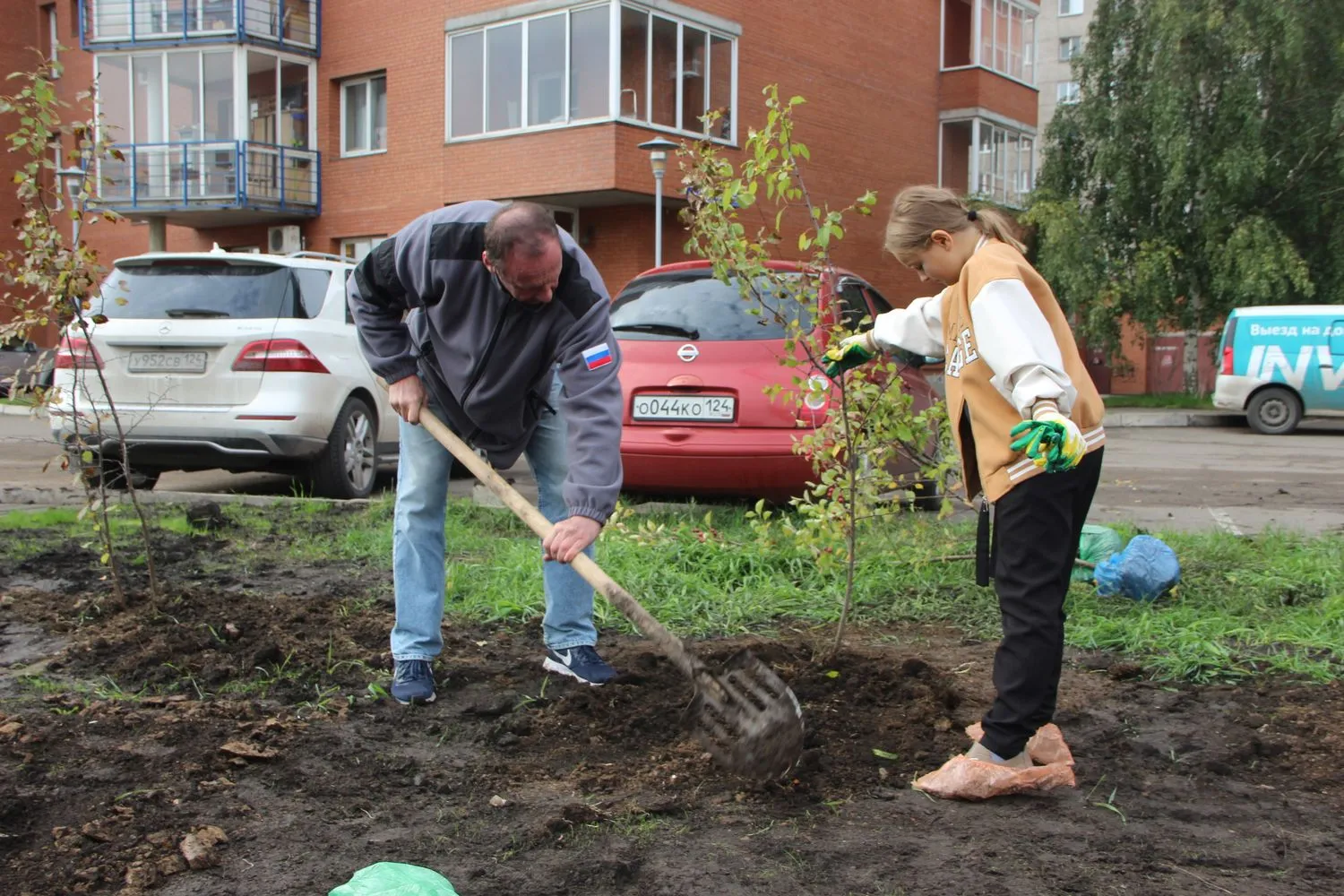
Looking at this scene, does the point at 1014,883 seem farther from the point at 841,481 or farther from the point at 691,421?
the point at 691,421

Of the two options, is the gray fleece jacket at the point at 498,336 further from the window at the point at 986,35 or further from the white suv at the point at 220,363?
the window at the point at 986,35

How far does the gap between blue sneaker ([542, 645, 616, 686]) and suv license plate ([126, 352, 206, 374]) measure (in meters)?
4.89

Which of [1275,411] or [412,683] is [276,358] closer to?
[412,683]

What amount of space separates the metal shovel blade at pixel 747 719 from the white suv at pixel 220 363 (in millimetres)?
5517

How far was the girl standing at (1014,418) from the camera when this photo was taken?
2.72m

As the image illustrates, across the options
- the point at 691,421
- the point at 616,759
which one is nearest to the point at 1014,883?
the point at 616,759

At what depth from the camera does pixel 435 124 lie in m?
22.8

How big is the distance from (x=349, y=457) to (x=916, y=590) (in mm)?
4887

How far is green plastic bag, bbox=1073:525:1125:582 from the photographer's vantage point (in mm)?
4922

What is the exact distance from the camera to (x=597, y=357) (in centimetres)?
340

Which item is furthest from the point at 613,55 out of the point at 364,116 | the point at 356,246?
the point at 356,246

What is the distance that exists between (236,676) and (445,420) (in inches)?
41.0

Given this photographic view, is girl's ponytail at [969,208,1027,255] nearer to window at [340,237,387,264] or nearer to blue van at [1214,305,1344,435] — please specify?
blue van at [1214,305,1344,435]

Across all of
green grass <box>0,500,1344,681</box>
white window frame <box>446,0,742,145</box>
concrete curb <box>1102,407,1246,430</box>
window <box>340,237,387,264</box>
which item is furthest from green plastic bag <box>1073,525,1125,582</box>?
window <box>340,237,387,264</box>
